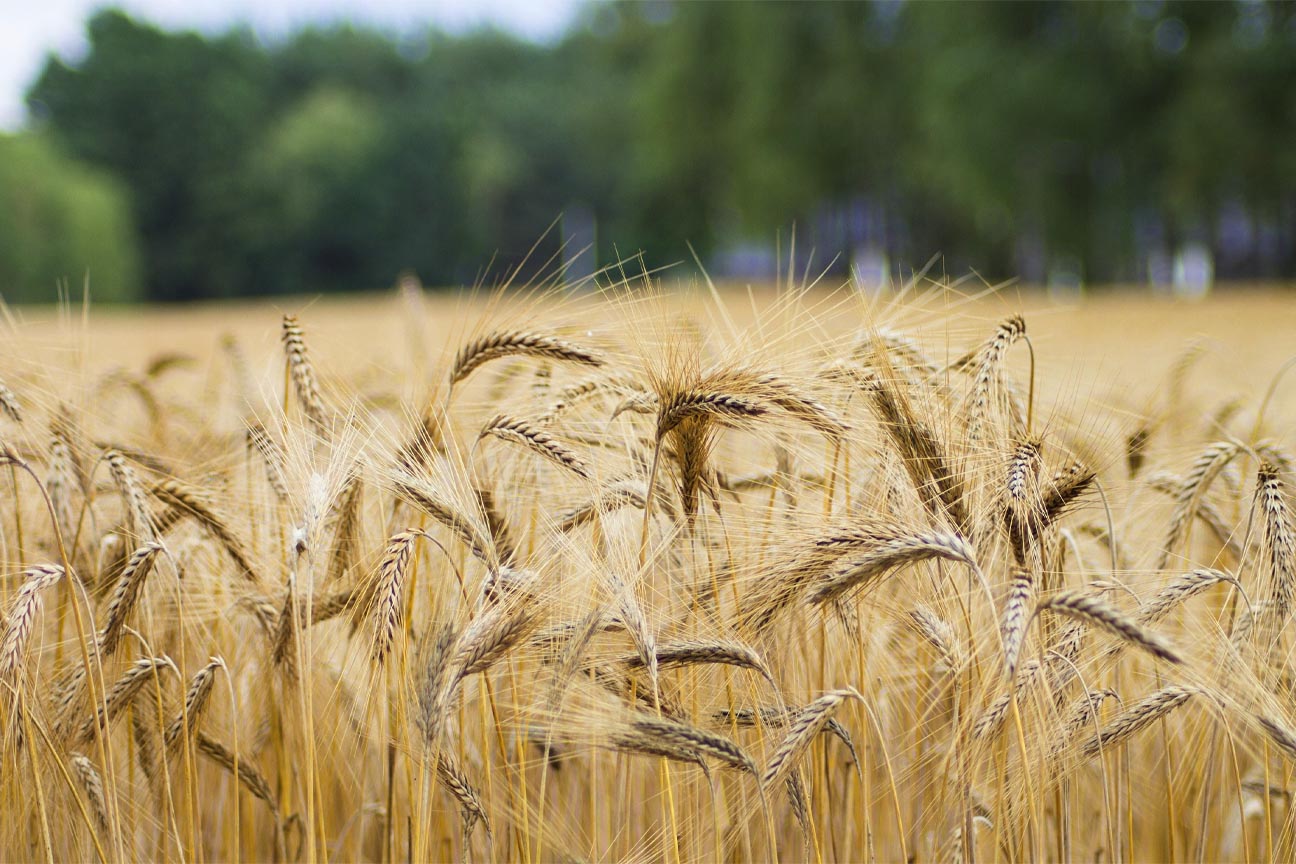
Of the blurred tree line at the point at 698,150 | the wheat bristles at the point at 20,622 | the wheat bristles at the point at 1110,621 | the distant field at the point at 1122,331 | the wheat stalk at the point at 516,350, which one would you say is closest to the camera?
the wheat bristles at the point at 1110,621

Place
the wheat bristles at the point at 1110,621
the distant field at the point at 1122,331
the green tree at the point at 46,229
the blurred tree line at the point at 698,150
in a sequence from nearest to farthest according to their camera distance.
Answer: the wheat bristles at the point at 1110,621 → the distant field at the point at 1122,331 → the blurred tree line at the point at 698,150 → the green tree at the point at 46,229

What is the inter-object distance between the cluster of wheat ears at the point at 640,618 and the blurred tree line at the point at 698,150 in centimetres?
38

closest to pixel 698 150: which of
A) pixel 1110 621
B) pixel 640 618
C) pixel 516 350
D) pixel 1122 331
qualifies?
pixel 1122 331

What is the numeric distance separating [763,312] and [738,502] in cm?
30

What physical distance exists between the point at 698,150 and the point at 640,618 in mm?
28685

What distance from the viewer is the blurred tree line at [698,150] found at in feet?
55.2

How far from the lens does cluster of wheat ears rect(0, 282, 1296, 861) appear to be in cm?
142

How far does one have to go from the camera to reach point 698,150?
29.1 metres

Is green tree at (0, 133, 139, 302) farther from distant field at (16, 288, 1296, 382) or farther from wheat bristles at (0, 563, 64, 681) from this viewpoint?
wheat bristles at (0, 563, 64, 681)

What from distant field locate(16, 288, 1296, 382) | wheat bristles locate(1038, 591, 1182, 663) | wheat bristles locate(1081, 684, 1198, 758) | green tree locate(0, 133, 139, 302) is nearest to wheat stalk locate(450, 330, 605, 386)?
wheat bristles locate(1038, 591, 1182, 663)

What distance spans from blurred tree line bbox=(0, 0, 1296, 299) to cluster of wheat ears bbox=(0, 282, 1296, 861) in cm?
38

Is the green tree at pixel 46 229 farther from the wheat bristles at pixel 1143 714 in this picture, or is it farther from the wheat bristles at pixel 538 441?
the wheat bristles at pixel 1143 714

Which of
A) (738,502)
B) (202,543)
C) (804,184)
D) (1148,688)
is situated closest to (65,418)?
(202,543)

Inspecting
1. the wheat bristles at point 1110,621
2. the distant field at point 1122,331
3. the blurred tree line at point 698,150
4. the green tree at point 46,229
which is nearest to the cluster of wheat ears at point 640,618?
the wheat bristles at point 1110,621
